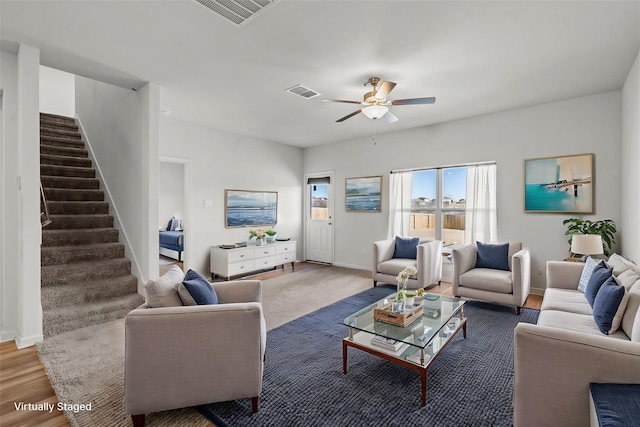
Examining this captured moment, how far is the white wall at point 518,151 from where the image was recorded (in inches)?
150

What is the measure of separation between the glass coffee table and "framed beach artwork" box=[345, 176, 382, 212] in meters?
3.45

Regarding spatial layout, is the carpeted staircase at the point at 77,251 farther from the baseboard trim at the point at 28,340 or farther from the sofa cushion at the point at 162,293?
the sofa cushion at the point at 162,293

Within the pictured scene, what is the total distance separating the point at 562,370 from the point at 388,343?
3.46 ft

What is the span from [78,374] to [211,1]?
2905mm

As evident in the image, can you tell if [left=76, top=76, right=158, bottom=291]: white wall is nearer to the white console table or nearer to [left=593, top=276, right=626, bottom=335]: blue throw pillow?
the white console table

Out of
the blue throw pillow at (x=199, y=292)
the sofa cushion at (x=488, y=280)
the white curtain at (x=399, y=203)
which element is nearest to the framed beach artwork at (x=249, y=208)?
the white curtain at (x=399, y=203)

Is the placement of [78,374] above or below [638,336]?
below

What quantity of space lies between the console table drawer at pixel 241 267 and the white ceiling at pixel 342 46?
2.63 metres

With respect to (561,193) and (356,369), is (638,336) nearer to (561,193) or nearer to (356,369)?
(356,369)

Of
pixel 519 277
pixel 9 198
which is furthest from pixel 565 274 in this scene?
pixel 9 198

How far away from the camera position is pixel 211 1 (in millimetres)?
2107

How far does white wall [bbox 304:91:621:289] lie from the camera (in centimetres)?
382

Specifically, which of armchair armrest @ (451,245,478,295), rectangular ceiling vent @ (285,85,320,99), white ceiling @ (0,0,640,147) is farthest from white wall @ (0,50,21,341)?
armchair armrest @ (451,245,478,295)

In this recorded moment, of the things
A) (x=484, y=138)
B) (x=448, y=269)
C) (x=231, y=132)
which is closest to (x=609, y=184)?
(x=484, y=138)
